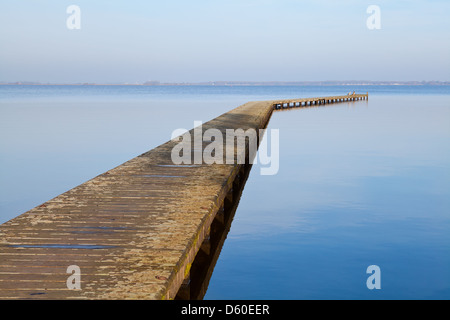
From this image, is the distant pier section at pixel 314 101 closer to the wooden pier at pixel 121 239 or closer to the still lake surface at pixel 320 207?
the still lake surface at pixel 320 207

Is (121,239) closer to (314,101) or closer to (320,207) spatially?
(320,207)

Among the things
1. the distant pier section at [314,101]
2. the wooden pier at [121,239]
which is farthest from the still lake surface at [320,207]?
the distant pier section at [314,101]

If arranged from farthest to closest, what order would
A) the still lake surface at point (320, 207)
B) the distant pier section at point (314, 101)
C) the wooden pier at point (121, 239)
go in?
the distant pier section at point (314, 101) → the still lake surface at point (320, 207) → the wooden pier at point (121, 239)

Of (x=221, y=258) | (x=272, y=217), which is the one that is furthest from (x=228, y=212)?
(x=221, y=258)

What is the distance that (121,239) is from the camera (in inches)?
169

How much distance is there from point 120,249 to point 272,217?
5226 millimetres

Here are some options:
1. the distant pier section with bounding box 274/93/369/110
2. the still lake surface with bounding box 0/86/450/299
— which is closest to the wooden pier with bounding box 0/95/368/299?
the still lake surface with bounding box 0/86/450/299

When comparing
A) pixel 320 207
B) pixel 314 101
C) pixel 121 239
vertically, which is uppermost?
pixel 314 101

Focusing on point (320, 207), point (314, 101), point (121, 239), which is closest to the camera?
point (121, 239)

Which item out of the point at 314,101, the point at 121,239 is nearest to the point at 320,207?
the point at 121,239

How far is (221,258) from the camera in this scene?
268 inches

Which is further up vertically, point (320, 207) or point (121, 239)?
point (121, 239)

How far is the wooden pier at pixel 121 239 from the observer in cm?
337
